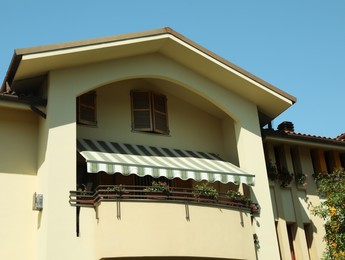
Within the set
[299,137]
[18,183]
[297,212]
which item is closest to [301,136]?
[299,137]

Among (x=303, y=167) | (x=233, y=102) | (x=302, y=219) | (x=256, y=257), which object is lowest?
(x=256, y=257)

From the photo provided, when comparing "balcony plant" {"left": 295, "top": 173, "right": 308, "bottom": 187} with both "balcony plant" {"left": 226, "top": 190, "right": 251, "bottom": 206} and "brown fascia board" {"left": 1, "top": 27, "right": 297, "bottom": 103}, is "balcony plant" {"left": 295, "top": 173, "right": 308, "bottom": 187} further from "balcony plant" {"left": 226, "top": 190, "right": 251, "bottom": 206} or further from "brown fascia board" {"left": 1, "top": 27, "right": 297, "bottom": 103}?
"balcony plant" {"left": 226, "top": 190, "right": 251, "bottom": 206}

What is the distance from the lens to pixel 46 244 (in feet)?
55.5

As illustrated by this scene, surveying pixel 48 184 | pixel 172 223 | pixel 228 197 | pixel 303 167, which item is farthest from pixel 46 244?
pixel 303 167

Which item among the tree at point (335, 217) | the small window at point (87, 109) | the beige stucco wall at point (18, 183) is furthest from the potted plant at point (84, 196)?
the tree at point (335, 217)

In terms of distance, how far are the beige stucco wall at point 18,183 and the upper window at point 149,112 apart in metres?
4.35

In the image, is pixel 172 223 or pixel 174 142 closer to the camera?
pixel 172 223

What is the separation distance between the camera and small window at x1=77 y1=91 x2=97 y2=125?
21000mm

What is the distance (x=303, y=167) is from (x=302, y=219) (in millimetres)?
2666

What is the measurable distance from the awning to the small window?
2.97 feet

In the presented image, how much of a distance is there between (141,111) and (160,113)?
0.91m

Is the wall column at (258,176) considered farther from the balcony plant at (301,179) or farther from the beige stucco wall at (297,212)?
the balcony plant at (301,179)

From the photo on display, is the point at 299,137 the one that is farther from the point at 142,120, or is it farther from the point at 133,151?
the point at 133,151

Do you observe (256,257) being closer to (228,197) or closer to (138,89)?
(228,197)
